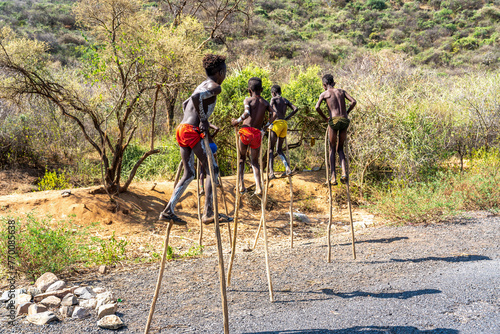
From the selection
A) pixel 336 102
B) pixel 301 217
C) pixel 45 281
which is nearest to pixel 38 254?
pixel 45 281

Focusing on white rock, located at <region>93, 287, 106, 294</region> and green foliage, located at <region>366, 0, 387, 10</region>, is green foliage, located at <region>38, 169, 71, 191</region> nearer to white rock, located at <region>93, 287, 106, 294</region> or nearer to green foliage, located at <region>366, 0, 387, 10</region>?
white rock, located at <region>93, 287, 106, 294</region>

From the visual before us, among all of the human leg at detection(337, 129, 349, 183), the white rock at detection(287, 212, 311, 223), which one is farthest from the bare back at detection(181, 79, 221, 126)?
the white rock at detection(287, 212, 311, 223)

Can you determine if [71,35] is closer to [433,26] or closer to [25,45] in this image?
[25,45]

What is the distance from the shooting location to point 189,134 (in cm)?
346

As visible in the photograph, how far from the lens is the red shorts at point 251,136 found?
5.52m

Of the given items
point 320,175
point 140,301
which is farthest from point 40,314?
point 320,175

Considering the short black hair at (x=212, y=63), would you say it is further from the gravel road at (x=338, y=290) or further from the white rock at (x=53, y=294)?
the white rock at (x=53, y=294)

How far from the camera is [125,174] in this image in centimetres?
971

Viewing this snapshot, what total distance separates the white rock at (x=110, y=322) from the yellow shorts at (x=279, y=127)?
3.97 metres

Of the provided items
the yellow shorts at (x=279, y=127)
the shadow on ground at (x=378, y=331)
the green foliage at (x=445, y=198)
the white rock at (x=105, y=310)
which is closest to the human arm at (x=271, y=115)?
the yellow shorts at (x=279, y=127)

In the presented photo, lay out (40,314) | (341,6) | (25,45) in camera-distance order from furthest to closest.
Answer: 1. (341,6)
2. (25,45)
3. (40,314)

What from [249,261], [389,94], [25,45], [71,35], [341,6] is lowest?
[249,261]

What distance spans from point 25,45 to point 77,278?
5.86m

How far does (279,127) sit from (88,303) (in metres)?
4.03
